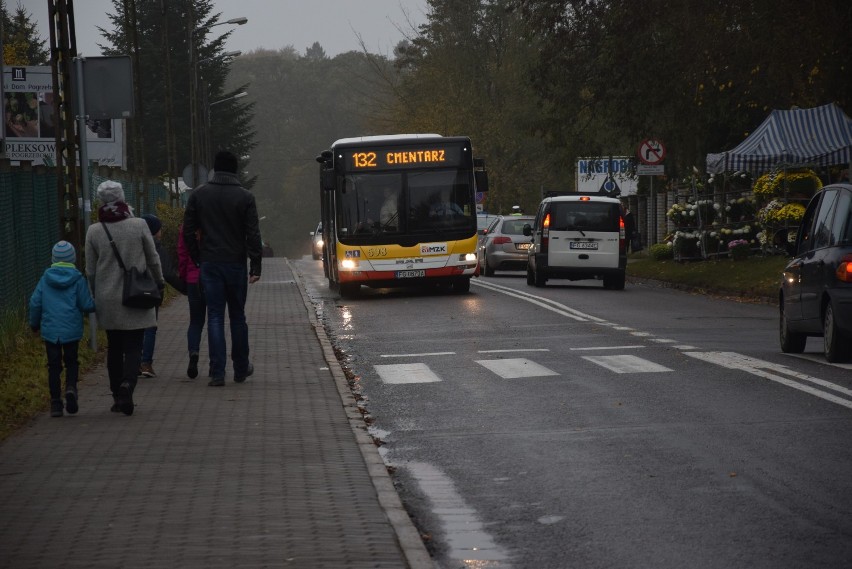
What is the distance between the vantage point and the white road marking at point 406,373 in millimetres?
14406

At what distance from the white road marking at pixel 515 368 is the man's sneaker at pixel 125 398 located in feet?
13.2

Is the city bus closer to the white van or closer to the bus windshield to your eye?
the bus windshield

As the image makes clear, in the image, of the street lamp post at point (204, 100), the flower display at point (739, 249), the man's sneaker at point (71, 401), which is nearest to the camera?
the man's sneaker at point (71, 401)

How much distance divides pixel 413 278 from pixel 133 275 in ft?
57.8

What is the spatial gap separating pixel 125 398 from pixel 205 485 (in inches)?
133

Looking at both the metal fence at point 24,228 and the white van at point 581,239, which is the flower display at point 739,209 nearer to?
the white van at point 581,239

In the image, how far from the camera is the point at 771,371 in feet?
46.2

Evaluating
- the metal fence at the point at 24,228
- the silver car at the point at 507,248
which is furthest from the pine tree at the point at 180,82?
the metal fence at the point at 24,228

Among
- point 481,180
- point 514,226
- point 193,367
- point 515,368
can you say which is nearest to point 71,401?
point 193,367

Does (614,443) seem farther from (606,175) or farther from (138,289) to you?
(606,175)

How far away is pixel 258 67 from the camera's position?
148875mm

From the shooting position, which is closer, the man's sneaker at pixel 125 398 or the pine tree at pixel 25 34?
the man's sneaker at pixel 125 398

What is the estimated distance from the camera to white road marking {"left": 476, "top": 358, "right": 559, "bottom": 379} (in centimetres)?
1449

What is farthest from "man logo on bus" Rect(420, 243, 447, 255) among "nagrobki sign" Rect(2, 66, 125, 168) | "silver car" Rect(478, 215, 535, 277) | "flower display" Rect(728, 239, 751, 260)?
"silver car" Rect(478, 215, 535, 277)
